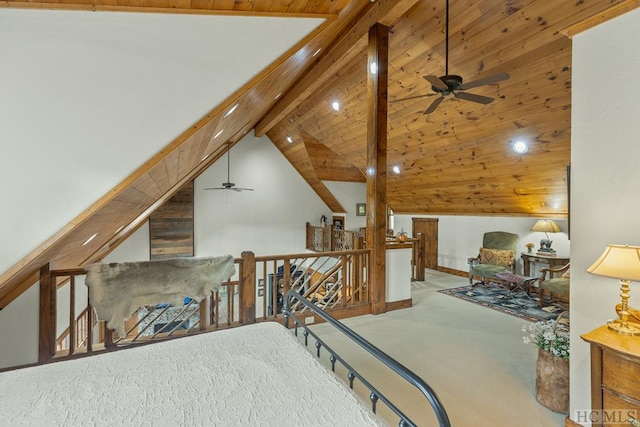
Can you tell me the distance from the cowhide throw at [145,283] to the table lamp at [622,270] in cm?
295

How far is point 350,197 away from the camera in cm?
916

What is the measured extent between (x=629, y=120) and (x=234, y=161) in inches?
320

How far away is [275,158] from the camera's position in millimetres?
8984

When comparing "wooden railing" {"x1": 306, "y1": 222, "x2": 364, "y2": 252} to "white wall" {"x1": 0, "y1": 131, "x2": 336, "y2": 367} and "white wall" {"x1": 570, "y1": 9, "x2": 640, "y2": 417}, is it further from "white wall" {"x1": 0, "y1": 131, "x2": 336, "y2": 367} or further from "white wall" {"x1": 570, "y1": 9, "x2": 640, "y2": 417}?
"white wall" {"x1": 570, "y1": 9, "x2": 640, "y2": 417}

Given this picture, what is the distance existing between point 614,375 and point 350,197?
779 centimetres

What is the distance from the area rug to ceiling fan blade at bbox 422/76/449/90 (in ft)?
11.2

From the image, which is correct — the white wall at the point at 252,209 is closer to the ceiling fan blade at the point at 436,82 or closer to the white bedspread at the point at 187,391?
the ceiling fan blade at the point at 436,82

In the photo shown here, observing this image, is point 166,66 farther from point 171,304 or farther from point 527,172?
point 527,172

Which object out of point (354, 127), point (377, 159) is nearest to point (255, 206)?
point (354, 127)

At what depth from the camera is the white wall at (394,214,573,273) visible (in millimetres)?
5414

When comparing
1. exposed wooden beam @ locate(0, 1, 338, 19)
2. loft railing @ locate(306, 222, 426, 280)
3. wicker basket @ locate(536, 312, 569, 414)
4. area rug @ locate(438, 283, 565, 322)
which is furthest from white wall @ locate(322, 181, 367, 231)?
wicker basket @ locate(536, 312, 569, 414)

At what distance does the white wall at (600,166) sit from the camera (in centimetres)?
162

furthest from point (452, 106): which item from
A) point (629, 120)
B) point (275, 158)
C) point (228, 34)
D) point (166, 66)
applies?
point (275, 158)

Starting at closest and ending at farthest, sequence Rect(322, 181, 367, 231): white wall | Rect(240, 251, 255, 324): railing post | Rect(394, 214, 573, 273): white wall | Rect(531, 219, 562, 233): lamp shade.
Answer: Rect(240, 251, 255, 324): railing post
Rect(531, 219, 562, 233): lamp shade
Rect(394, 214, 573, 273): white wall
Rect(322, 181, 367, 231): white wall
